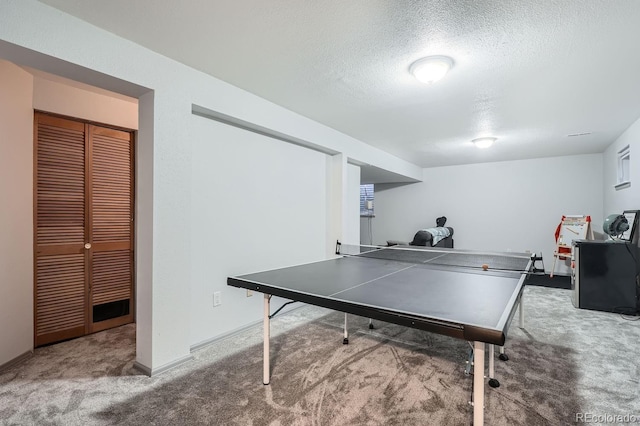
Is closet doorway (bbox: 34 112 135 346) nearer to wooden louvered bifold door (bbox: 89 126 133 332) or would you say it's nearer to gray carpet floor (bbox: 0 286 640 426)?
wooden louvered bifold door (bbox: 89 126 133 332)

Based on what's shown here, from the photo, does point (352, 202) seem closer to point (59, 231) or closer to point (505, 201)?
point (59, 231)

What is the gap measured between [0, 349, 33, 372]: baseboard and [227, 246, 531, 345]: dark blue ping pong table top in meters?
1.83

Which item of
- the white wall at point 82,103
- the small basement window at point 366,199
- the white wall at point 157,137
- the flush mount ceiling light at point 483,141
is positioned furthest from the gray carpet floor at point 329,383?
the small basement window at point 366,199

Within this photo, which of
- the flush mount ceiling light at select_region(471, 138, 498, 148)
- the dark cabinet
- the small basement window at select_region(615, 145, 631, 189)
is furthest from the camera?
the flush mount ceiling light at select_region(471, 138, 498, 148)

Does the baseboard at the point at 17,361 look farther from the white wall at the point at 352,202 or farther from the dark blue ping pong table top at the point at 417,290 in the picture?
the white wall at the point at 352,202

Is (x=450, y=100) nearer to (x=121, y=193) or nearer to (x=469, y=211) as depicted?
(x=121, y=193)

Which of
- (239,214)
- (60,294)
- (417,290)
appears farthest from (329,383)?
(60,294)

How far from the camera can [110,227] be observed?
10.00ft

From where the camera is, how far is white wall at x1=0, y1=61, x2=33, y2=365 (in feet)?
7.24

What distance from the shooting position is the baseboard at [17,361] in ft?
7.19

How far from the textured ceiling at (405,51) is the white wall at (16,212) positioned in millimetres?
1113

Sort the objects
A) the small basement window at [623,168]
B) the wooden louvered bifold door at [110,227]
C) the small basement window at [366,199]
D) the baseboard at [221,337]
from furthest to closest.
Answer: the small basement window at [366,199]
the small basement window at [623,168]
the wooden louvered bifold door at [110,227]
the baseboard at [221,337]

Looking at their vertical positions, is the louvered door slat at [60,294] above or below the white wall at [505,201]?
below

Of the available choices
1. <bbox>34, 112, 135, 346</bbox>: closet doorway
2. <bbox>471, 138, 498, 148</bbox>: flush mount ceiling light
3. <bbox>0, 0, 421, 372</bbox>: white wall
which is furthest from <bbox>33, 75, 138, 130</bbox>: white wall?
<bbox>471, 138, 498, 148</bbox>: flush mount ceiling light
